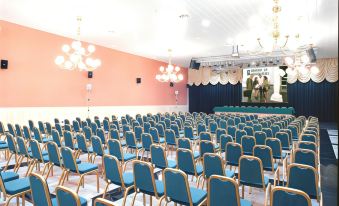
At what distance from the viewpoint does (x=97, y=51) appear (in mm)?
13820

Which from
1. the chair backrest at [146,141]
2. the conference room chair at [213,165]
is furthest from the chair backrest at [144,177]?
the chair backrest at [146,141]

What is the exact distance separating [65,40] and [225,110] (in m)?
12.0

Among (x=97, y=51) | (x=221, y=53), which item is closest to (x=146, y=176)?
(x=97, y=51)

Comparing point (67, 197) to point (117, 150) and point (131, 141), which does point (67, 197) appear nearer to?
point (117, 150)

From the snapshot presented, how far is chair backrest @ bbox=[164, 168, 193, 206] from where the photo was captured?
9.57ft

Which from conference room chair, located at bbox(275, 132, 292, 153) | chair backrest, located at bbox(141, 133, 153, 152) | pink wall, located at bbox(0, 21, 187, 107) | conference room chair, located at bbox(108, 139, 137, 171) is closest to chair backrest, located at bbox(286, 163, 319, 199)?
conference room chair, located at bbox(108, 139, 137, 171)

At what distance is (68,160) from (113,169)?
3.35 feet

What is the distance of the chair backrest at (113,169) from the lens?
3.51 meters

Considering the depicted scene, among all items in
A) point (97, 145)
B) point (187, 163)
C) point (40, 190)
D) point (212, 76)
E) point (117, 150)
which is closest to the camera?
point (40, 190)

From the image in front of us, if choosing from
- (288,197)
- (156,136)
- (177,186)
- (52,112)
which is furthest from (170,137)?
(52,112)

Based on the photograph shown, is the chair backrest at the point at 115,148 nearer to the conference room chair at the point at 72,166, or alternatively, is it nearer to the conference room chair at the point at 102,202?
the conference room chair at the point at 72,166

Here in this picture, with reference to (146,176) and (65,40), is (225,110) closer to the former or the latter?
(65,40)

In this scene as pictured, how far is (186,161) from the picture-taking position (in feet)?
14.0

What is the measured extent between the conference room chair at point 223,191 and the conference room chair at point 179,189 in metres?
0.27
